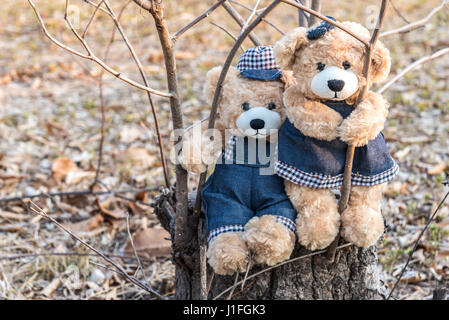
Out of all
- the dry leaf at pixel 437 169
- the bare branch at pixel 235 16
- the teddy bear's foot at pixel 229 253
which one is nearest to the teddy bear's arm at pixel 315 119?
the teddy bear's foot at pixel 229 253

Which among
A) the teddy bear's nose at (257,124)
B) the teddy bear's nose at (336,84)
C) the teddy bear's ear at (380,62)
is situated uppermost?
the teddy bear's ear at (380,62)

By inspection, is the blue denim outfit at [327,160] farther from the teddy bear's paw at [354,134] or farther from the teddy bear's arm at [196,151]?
the teddy bear's arm at [196,151]

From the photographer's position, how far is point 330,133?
1.29 meters

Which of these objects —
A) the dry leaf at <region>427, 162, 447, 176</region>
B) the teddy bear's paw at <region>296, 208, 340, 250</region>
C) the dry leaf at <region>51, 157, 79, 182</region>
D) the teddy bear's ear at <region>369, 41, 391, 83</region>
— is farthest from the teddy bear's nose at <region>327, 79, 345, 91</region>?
the dry leaf at <region>51, 157, 79, 182</region>

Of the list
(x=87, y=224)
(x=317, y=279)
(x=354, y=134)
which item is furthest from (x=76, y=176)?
(x=354, y=134)

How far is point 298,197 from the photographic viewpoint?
138cm

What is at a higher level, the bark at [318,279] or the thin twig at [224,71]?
the thin twig at [224,71]

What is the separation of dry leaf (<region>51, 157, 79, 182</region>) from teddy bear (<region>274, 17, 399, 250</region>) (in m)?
2.00

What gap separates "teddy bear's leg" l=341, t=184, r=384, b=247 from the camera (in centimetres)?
134

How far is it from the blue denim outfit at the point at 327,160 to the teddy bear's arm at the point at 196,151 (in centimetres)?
22

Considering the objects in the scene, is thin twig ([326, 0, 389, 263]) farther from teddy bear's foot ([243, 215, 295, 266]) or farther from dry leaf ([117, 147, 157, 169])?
dry leaf ([117, 147, 157, 169])

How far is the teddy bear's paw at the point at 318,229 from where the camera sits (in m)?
1.33

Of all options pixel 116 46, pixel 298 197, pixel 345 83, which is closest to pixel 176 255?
pixel 298 197

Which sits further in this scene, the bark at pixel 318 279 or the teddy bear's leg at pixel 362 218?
the bark at pixel 318 279
